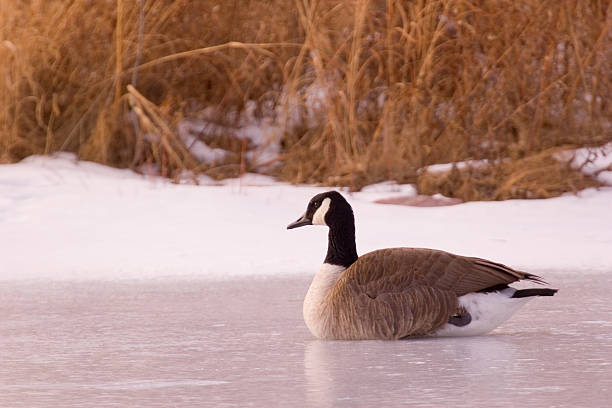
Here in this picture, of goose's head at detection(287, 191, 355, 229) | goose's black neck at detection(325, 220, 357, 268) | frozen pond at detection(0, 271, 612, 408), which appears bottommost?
frozen pond at detection(0, 271, 612, 408)

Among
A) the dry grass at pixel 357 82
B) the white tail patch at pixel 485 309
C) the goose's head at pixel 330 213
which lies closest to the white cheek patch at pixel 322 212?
the goose's head at pixel 330 213

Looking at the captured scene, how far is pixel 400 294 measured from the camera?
4.61 meters

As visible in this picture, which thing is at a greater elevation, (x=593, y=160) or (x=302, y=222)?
(x=593, y=160)

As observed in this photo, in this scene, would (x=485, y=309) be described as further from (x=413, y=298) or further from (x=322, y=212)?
→ (x=322, y=212)

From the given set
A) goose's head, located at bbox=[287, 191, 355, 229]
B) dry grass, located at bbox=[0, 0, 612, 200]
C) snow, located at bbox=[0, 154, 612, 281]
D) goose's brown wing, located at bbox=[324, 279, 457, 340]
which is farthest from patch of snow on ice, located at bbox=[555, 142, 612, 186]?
goose's brown wing, located at bbox=[324, 279, 457, 340]

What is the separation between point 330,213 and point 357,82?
5.64m

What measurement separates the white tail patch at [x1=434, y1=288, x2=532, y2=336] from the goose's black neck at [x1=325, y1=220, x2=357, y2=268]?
0.51m

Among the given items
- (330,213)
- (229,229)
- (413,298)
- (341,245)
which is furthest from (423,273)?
(229,229)

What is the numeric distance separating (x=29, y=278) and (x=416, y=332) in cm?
281

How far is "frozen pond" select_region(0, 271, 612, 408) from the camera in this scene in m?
3.54

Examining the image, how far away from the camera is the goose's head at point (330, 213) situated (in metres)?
4.95

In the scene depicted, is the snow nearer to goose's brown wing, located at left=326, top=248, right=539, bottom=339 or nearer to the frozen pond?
the frozen pond

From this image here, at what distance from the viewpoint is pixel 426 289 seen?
15.1 feet

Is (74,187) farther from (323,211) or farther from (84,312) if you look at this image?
(323,211)
